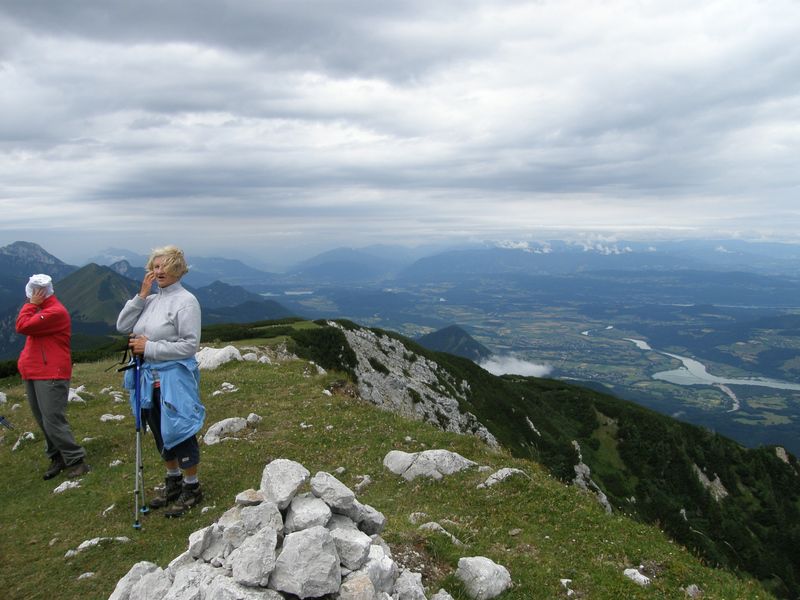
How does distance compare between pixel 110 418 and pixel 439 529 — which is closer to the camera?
pixel 439 529

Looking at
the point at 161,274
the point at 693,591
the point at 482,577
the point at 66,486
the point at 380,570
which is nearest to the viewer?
the point at 380,570

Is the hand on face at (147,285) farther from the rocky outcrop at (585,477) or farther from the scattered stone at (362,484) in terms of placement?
the rocky outcrop at (585,477)

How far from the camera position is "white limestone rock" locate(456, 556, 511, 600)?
809 cm

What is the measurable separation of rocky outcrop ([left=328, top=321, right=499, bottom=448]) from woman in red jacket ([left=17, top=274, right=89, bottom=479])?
1074 inches

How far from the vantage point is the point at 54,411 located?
13367mm

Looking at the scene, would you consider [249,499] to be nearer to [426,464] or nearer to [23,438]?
[426,464]

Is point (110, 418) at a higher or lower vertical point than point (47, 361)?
lower

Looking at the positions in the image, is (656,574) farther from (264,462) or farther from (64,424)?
(64,424)

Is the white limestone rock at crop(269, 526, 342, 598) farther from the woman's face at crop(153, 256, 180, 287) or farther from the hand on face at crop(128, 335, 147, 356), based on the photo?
the woman's face at crop(153, 256, 180, 287)

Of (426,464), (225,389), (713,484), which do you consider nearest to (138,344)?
(426,464)

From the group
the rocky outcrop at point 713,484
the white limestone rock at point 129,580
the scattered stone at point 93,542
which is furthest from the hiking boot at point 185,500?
the rocky outcrop at point 713,484

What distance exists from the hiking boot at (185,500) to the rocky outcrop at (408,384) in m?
28.6

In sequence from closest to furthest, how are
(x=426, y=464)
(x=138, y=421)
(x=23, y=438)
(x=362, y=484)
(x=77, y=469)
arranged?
Result: (x=138, y=421) → (x=362, y=484) → (x=426, y=464) → (x=77, y=469) → (x=23, y=438)

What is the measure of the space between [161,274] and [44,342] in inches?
240
